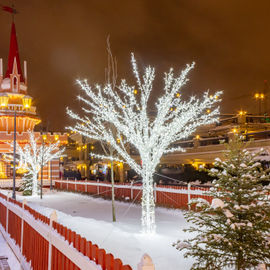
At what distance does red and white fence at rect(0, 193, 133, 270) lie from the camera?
4.04 m

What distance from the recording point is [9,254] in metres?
9.03

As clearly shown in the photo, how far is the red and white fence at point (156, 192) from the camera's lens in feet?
46.4

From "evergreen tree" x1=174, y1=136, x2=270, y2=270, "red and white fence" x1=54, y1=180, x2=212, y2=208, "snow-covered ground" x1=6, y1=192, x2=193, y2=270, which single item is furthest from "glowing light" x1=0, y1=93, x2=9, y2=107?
"evergreen tree" x1=174, y1=136, x2=270, y2=270

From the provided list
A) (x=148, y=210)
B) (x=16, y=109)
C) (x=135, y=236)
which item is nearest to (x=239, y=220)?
(x=135, y=236)

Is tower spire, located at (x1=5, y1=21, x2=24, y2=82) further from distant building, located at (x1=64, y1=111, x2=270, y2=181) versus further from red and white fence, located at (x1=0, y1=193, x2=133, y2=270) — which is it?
red and white fence, located at (x1=0, y1=193, x2=133, y2=270)

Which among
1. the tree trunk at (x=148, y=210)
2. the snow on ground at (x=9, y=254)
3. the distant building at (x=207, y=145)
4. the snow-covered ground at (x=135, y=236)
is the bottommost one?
the snow on ground at (x=9, y=254)

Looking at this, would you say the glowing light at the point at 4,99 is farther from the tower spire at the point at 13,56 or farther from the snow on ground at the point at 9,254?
the snow on ground at the point at 9,254

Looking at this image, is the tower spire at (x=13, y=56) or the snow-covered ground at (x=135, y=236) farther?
the tower spire at (x=13, y=56)

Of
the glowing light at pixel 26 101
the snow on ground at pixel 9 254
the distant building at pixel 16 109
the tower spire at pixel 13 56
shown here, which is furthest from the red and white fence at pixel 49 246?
the tower spire at pixel 13 56

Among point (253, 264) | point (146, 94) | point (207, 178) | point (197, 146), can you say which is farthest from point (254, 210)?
point (197, 146)

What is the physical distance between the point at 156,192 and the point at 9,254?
8678 mm

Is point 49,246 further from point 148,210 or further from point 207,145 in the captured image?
point 207,145

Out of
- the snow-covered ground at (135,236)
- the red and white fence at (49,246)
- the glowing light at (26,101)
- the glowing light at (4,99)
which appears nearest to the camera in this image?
the red and white fence at (49,246)

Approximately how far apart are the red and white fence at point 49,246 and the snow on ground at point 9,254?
15cm
